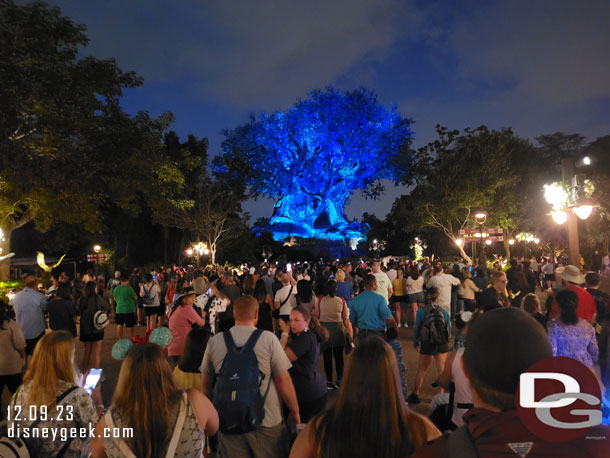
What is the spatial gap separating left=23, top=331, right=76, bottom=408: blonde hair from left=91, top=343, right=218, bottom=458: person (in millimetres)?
704

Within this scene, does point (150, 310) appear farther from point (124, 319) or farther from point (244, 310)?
point (244, 310)

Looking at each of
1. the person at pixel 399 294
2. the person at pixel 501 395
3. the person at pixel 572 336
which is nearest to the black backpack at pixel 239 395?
the person at pixel 501 395

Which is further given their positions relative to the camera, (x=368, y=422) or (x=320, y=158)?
(x=320, y=158)

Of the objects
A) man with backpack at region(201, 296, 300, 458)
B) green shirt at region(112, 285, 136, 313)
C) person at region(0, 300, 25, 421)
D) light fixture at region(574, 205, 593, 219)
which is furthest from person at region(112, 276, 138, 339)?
light fixture at region(574, 205, 593, 219)

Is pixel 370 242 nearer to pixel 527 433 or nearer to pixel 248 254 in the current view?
pixel 248 254

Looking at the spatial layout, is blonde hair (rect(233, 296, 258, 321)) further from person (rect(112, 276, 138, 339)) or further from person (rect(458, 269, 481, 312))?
person (rect(458, 269, 481, 312))

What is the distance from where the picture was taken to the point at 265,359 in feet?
10.2

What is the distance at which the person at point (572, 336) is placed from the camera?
14.7 feet

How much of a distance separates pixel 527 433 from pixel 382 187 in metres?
44.5

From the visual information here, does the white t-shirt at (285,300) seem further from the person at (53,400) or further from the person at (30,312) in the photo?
the person at (53,400)

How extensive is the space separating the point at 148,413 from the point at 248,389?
79 cm

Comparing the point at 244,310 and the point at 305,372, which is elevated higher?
the point at 244,310

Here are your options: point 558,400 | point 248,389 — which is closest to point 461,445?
point 558,400

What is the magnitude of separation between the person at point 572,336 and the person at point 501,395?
377cm
